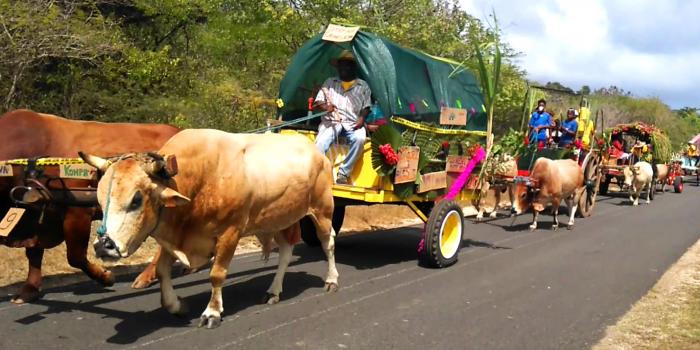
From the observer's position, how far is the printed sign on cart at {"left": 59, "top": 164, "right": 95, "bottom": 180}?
17.0 ft

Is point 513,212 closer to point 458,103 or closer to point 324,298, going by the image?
point 458,103

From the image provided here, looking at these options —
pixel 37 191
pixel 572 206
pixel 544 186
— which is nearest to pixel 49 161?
pixel 37 191

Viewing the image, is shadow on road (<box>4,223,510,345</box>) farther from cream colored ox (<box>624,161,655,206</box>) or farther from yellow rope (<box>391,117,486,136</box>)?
cream colored ox (<box>624,161,655,206</box>)

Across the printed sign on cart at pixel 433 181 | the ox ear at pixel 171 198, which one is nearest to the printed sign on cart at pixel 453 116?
the printed sign on cart at pixel 433 181

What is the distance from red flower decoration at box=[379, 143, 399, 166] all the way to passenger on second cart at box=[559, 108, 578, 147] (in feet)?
27.8

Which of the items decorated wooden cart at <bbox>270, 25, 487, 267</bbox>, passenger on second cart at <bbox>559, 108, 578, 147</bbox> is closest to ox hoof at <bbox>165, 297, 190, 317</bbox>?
decorated wooden cart at <bbox>270, 25, 487, 267</bbox>

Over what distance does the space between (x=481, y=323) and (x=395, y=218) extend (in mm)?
7228

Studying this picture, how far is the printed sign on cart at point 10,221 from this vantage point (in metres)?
5.30

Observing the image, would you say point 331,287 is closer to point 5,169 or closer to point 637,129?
point 5,169

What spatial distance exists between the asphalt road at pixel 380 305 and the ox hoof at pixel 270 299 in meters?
0.14

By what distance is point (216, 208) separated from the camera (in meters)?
5.31

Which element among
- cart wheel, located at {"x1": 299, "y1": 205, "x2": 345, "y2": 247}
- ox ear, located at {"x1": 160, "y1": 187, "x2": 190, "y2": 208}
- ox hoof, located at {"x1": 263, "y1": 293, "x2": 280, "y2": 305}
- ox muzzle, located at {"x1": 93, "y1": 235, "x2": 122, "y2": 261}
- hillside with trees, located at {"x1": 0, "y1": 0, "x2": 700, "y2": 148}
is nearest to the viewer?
ox muzzle, located at {"x1": 93, "y1": 235, "x2": 122, "y2": 261}

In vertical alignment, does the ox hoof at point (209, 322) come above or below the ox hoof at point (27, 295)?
above

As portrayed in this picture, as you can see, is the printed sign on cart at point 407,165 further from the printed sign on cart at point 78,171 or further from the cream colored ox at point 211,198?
the printed sign on cart at point 78,171
